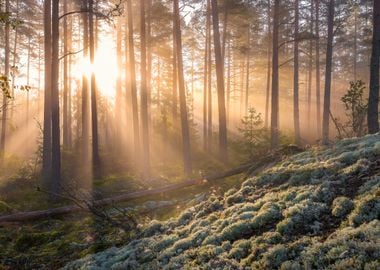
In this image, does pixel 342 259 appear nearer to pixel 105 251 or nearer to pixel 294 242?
pixel 294 242

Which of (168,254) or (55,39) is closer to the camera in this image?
(168,254)

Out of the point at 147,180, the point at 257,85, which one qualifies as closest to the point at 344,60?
the point at 257,85

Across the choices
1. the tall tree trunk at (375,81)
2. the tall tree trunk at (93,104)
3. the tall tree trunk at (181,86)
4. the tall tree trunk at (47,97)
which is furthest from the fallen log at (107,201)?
the tall tree trunk at (93,104)

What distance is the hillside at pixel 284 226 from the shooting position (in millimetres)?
5699

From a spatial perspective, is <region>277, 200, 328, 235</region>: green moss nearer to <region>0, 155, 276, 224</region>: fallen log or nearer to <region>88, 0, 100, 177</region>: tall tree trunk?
<region>0, 155, 276, 224</region>: fallen log

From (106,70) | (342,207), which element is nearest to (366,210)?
(342,207)

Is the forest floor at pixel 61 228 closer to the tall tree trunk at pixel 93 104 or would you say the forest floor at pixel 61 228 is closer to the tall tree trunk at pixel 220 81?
the tall tree trunk at pixel 93 104

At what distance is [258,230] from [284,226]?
77 centimetres

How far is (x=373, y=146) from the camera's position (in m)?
10.4

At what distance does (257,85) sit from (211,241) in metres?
51.1

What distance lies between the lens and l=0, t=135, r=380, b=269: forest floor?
5.95 m

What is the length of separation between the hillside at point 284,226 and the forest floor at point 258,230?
19mm

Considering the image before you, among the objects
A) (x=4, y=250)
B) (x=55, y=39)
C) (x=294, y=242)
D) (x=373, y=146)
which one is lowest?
(x=4, y=250)

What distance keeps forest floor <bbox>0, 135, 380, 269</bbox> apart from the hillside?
0.02 metres
